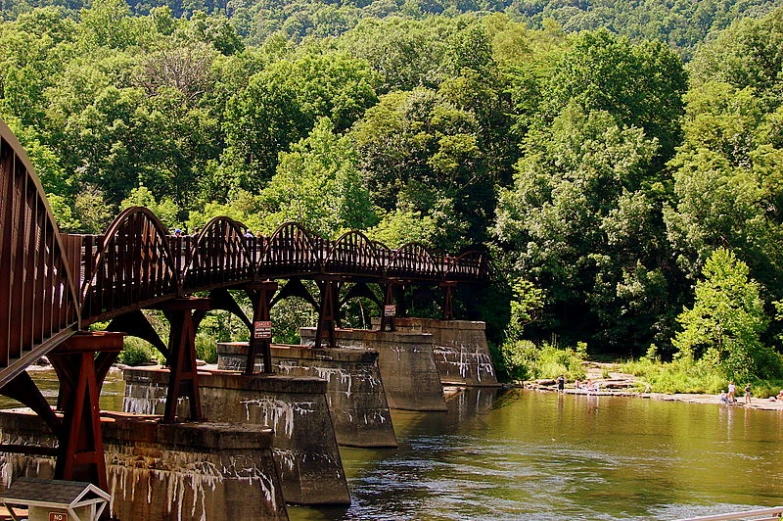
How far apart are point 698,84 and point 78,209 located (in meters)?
51.7

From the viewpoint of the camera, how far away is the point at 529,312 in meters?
88.8

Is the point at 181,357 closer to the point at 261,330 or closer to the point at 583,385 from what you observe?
the point at 261,330

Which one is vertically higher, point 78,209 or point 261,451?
point 78,209

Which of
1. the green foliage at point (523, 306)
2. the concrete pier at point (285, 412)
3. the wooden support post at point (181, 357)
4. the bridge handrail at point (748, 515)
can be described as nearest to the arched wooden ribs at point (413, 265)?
the green foliage at point (523, 306)

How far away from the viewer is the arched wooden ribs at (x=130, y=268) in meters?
28.7

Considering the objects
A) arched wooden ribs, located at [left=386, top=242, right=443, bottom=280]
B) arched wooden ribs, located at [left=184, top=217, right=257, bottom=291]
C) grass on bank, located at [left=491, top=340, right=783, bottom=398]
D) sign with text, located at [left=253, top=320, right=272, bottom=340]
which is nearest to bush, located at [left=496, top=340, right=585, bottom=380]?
grass on bank, located at [left=491, top=340, right=783, bottom=398]

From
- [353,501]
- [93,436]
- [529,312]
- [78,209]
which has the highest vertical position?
[78,209]

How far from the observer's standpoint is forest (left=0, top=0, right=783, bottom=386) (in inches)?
3300

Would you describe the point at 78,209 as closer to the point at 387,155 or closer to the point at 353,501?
the point at 387,155

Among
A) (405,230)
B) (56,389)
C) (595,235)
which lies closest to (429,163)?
(405,230)

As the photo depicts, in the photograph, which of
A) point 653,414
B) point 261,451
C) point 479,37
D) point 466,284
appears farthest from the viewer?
A: point 479,37

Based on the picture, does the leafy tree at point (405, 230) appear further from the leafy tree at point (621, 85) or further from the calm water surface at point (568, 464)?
the calm water surface at point (568, 464)

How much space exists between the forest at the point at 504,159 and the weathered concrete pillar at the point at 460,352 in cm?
379

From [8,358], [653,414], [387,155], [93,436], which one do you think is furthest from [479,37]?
[8,358]
